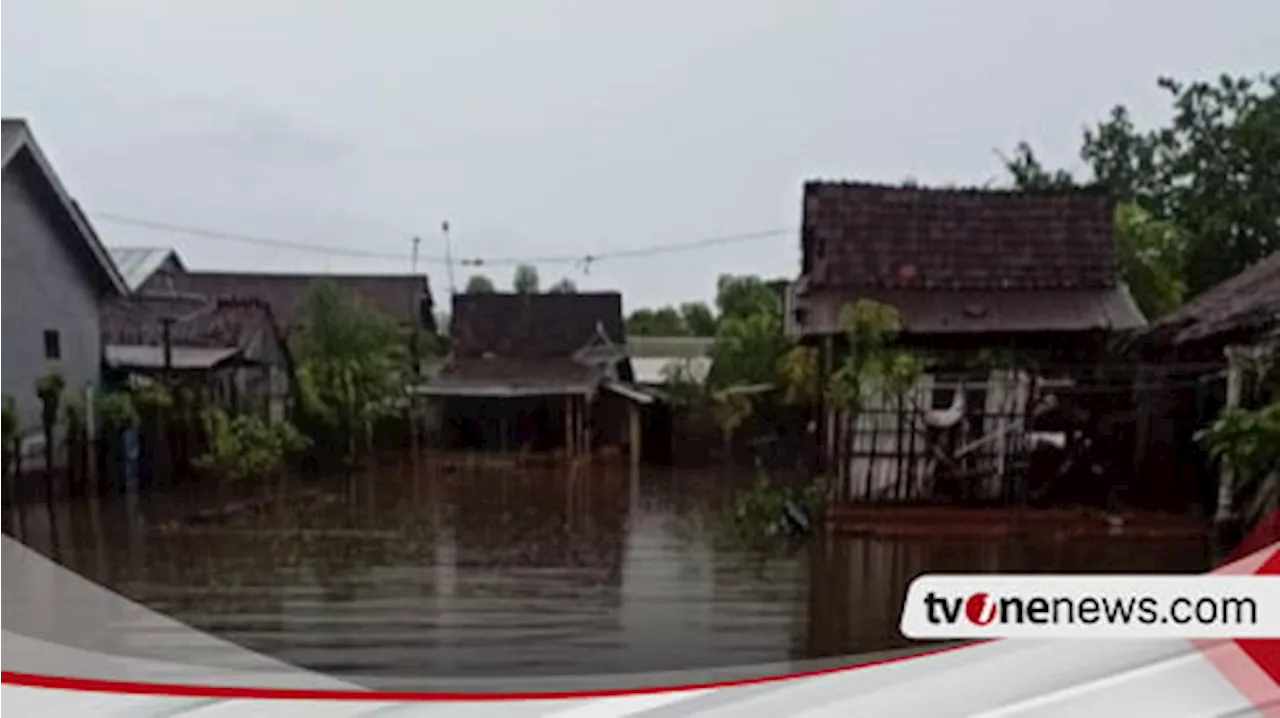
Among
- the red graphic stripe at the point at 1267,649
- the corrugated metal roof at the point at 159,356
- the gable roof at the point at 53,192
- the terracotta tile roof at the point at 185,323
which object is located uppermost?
the gable roof at the point at 53,192

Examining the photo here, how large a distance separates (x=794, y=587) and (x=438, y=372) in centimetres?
48

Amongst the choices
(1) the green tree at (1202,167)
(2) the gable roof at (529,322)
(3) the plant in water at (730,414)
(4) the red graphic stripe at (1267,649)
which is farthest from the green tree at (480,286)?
(4) the red graphic stripe at (1267,649)

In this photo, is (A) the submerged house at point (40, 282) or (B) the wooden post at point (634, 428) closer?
(A) the submerged house at point (40, 282)

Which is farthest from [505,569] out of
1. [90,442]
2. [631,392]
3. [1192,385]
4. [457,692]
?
[1192,385]

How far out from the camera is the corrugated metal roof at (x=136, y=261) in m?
1.15

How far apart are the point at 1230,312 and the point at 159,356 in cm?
119

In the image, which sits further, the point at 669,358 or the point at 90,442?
the point at 669,358

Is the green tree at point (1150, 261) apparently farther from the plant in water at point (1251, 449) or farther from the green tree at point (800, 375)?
the green tree at point (800, 375)

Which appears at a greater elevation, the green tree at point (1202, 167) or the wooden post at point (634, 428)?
the green tree at point (1202, 167)

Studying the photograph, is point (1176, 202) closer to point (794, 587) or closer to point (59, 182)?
point (794, 587)

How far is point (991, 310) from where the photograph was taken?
1137 millimetres

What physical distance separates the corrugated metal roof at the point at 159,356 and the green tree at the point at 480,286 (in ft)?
0.88

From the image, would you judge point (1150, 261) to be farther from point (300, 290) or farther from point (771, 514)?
point (300, 290)

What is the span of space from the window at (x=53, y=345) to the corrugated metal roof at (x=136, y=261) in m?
0.09
